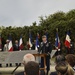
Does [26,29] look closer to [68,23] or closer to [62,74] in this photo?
[68,23]

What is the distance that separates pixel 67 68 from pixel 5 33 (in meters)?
39.0

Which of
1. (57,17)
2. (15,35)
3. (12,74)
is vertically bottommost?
(12,74)

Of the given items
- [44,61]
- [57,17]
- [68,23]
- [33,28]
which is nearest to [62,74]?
[44,61]

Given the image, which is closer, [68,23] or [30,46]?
[30,46]

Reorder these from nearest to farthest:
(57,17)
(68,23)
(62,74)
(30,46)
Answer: (62,74) → (30,46) → (68,23) → (57,17)

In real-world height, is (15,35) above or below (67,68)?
above

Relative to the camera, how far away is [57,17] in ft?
172

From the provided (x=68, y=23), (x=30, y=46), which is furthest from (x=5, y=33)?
(x=30, y=46)

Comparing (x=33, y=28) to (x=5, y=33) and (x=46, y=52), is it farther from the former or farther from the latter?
(x=46, y=52)

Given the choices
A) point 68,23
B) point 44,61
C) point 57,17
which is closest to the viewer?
point 44,61

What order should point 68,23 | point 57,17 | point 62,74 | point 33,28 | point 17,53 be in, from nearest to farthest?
point 62,74 < point 17,53 < point 68,23 < point 33,28 < point 57,17

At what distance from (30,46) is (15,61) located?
11.2m

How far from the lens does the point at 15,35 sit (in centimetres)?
4103

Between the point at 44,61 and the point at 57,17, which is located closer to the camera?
the point at 44,61
